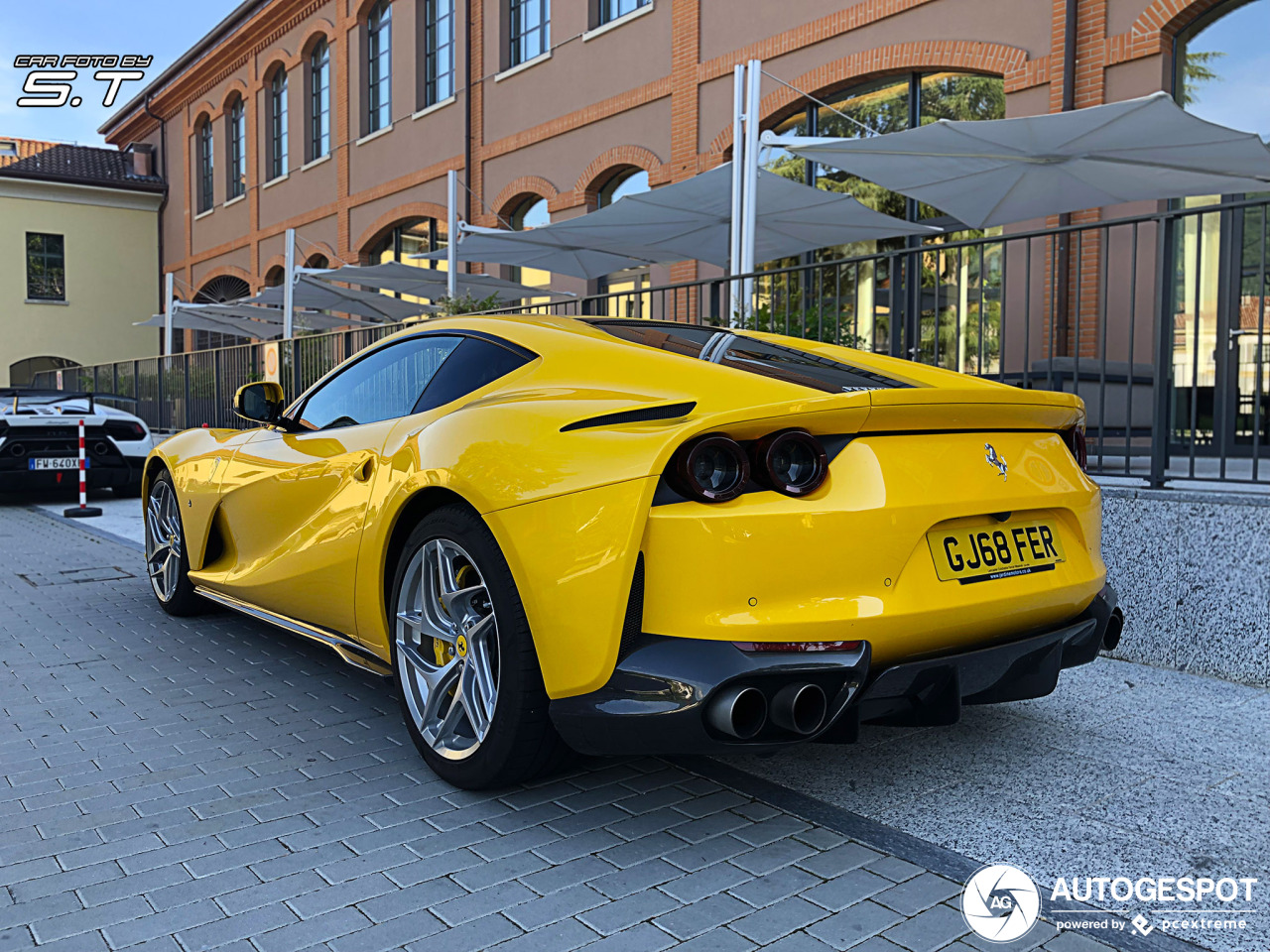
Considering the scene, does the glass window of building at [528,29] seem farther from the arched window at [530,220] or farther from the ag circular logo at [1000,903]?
the ag circular logo at [1000,903]

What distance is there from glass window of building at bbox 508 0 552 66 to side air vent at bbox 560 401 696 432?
619 inches

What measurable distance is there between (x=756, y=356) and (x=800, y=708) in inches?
44.9

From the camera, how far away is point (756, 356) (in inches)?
122

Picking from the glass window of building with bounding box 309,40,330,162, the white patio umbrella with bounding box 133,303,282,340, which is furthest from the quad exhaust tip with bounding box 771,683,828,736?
the glass window of building with bounding box 309,40,330,162

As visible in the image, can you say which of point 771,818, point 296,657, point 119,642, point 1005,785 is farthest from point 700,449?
point 119,642

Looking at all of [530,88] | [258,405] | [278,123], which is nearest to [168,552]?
[258,405]

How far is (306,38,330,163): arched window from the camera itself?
23.6 m

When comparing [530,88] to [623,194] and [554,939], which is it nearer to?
[623,194]

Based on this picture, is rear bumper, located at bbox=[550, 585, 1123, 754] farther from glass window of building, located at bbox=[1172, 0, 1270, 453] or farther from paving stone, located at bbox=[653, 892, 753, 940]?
glass window of building, located at bbox=[1172, 0, 1270, 453]

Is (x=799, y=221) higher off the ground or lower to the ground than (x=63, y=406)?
higher

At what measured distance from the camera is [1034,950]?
7.20ft

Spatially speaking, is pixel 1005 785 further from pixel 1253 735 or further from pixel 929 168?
pixel 929 168

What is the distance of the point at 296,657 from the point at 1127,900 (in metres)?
3.55

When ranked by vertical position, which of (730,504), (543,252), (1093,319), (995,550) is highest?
(543,252)
